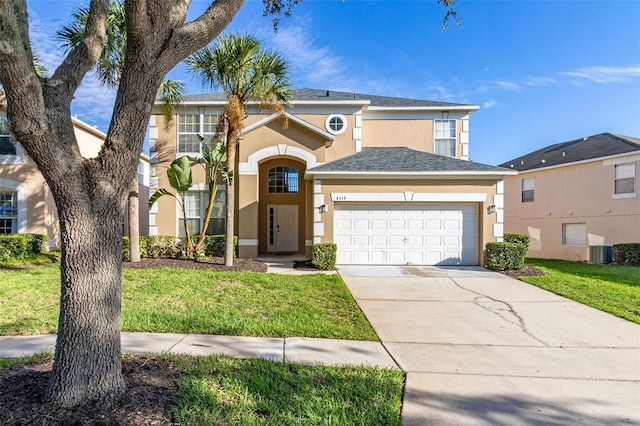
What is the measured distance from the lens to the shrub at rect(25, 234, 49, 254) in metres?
12.1

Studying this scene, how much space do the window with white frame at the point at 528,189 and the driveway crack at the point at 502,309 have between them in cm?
1218

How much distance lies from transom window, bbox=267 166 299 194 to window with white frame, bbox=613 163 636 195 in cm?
1385

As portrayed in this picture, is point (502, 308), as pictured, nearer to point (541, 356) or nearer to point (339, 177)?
point (541, 356)

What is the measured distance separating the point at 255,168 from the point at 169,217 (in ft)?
13.3

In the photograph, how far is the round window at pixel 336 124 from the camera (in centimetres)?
1420

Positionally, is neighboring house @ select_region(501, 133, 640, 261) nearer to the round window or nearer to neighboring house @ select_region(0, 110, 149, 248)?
the round window

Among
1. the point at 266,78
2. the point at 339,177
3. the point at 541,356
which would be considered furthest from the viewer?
the point at 339,177

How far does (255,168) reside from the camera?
13.2 metres

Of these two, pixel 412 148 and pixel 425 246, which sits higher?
pixel 412 148

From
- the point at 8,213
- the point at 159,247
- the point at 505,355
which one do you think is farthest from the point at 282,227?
the point at 505,355

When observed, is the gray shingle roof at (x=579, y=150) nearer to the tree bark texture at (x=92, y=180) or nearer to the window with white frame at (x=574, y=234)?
the window with white frame at (x=574, y=234)

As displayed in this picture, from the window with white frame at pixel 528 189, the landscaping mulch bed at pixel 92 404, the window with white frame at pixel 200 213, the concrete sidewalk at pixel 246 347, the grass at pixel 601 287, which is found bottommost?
the grass at pixel 601 287

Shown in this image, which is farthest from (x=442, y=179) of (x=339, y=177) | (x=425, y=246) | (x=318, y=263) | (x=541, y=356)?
(x=541, y=356)

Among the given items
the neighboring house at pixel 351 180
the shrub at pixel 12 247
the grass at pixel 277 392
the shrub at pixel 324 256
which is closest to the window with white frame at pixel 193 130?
the neighboring house at pixel 351 180
